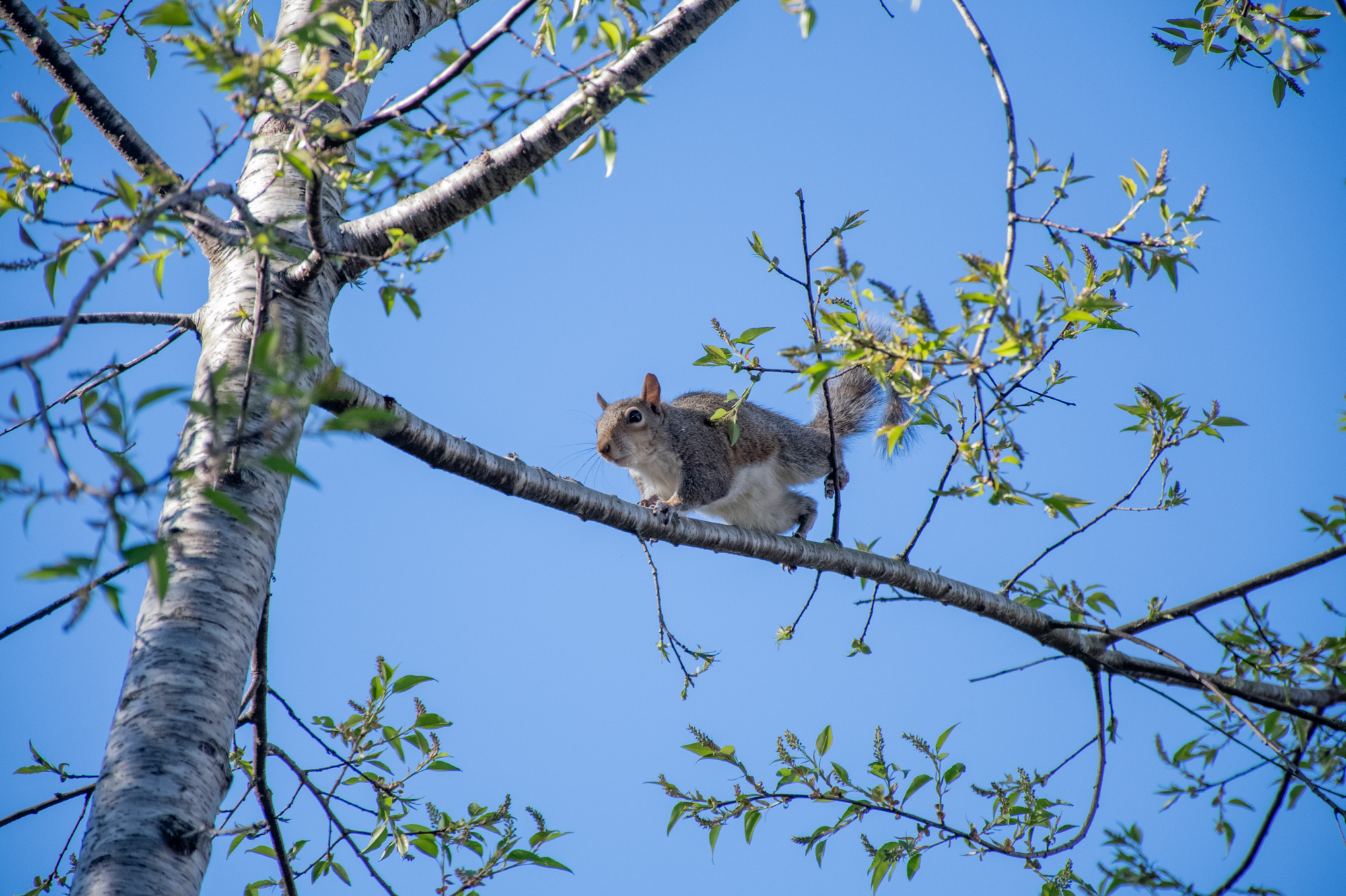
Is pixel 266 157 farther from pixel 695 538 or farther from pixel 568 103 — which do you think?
pixel 695 538

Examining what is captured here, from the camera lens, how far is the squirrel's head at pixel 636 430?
4.32 meters

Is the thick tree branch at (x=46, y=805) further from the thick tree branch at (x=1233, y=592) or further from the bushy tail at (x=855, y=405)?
the bushy tail at (x=855, y=405)

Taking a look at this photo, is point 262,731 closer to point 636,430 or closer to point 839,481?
point 636,430

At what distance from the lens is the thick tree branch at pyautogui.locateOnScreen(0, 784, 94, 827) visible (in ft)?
5.92

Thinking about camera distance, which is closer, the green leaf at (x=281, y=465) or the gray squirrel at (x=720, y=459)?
the green leaf at (x=281, y=465)

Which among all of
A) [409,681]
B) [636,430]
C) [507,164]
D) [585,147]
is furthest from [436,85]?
[636,430]

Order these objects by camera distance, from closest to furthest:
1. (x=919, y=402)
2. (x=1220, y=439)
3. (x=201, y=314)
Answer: (x=919, y=402) < (x=201, y=314) < (x=1220, y=439)

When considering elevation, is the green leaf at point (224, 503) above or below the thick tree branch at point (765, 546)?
below

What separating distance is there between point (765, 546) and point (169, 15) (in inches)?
84.9

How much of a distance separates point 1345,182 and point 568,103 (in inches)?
65.8

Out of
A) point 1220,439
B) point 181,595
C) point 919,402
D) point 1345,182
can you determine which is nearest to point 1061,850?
point 1220,439

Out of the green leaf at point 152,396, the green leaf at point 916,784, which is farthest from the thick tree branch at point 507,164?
the green leaf at point 916,784

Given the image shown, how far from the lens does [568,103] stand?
2.18m

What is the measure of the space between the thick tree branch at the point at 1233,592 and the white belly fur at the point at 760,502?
204 cm
